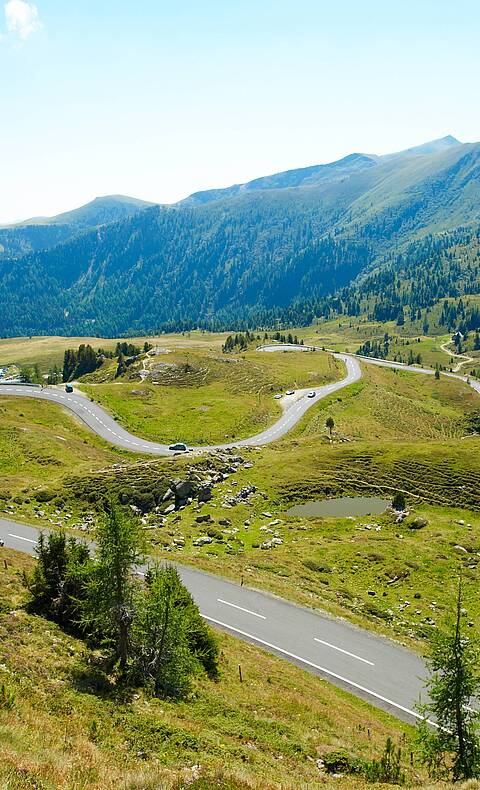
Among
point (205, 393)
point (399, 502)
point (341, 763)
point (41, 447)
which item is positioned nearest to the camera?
point (341, 763)

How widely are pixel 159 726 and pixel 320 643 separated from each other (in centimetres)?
2029

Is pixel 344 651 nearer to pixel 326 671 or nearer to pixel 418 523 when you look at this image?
pixel 326 671

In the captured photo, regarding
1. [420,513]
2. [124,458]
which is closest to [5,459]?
[124,458]

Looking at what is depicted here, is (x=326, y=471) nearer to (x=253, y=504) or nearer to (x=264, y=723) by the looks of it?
(x=253, y=504)

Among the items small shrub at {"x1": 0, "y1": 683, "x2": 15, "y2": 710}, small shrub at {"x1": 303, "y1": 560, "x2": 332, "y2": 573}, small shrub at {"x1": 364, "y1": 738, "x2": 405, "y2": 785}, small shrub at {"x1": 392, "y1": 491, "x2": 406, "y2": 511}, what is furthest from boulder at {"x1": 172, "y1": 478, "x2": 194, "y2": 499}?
small shrub at {"x1": 0, "y1": 683, "x2": 15, "y2": 710}

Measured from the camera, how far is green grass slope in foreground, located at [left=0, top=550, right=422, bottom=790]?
54.5 feet

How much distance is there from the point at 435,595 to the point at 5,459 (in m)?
66.4

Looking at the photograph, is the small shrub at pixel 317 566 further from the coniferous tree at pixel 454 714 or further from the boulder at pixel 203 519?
the coniferous tree at pixel 454 714

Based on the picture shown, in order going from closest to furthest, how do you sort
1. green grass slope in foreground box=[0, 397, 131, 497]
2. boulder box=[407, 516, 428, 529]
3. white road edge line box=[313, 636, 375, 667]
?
white road edge line box=[313, 636, 375, 667], boulder box=[407, 516, 428, 529], green grass slope in foreground box=[0, 397, 131, 497]

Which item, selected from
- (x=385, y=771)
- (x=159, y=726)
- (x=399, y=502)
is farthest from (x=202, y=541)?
(x=385, y=771)

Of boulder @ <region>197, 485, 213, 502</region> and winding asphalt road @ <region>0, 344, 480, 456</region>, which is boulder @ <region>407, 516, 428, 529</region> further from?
winding asphalt road @ <region>0, 344, 480, 456</region>

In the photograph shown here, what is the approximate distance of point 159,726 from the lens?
21953 mm

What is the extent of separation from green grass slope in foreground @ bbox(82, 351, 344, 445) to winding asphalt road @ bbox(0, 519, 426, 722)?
58879 millimetres

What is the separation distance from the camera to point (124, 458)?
92312mm
